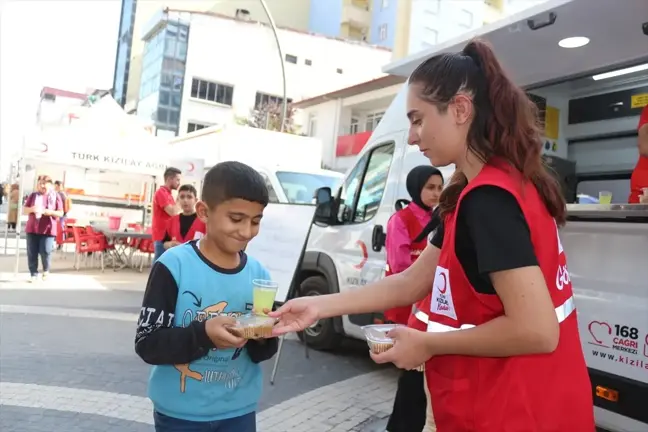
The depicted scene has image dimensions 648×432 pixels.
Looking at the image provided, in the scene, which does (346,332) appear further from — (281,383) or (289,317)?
(289,317)

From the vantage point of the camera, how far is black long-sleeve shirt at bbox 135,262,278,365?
180 cm

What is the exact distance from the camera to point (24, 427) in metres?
3.92

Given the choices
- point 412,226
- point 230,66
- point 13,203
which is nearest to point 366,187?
point 412,226

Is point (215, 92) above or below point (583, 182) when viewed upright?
above

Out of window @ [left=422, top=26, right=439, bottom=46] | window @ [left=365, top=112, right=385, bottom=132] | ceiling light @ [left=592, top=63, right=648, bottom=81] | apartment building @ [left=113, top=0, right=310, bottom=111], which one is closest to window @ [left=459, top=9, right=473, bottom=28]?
window @ [left=422, top=26, right=439, bottom=46]

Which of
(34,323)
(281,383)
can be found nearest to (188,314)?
(281,383)

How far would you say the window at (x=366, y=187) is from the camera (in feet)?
18.9

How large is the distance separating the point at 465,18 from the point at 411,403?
40315 mm

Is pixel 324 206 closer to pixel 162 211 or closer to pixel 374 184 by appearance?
pixel 374 184

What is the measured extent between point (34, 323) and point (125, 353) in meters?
1.83

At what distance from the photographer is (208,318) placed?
1.94 meters

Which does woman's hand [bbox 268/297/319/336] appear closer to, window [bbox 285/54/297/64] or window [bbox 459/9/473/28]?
window [bbox 285/54/297/64]

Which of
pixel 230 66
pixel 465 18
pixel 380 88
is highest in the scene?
pixel 465 18

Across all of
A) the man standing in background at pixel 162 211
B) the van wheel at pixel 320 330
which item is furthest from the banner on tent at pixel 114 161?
the van wheel at pixel 320 330
